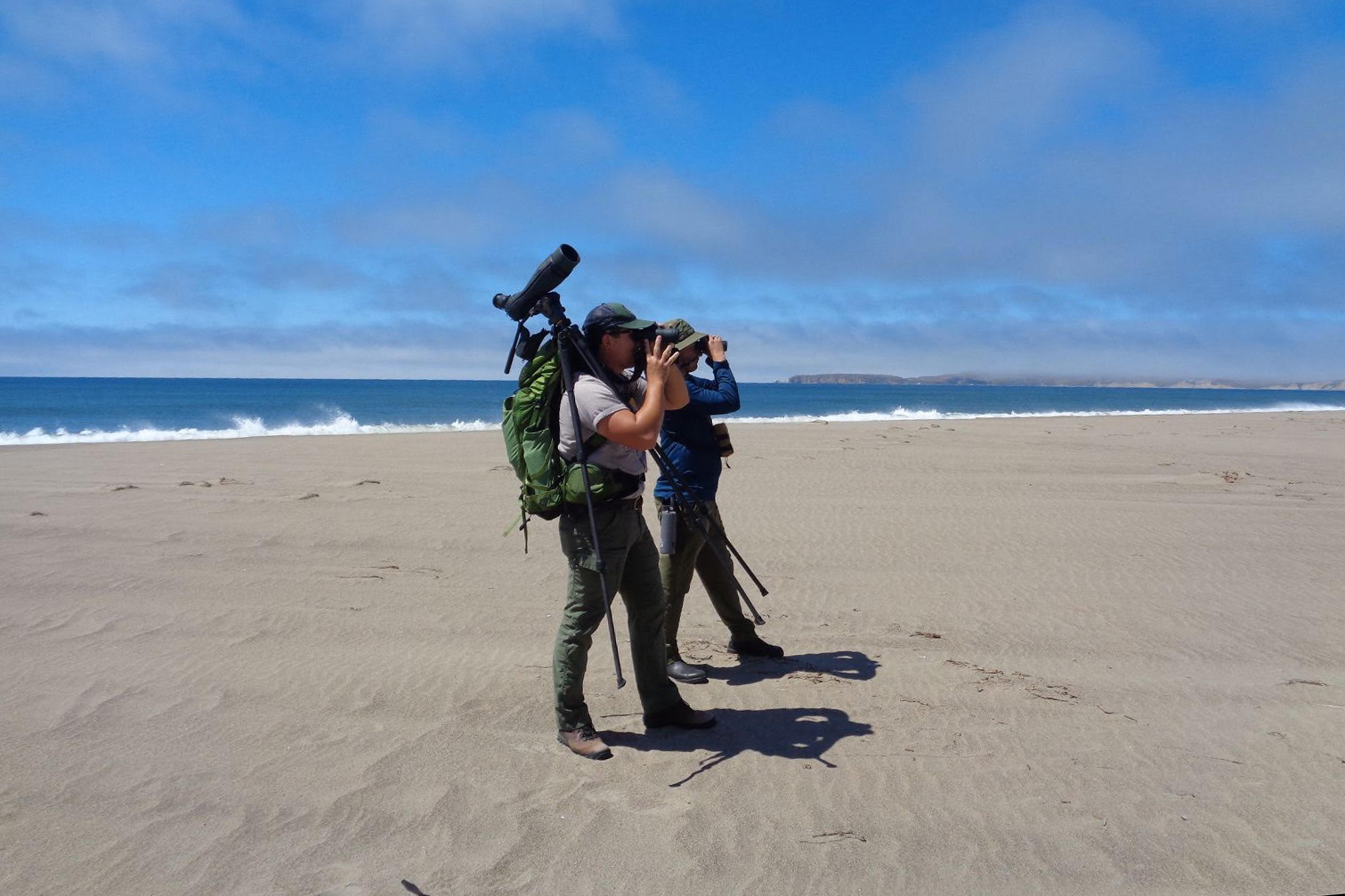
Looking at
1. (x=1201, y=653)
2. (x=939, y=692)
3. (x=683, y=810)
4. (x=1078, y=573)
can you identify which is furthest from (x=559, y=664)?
(x=1078, y=573)

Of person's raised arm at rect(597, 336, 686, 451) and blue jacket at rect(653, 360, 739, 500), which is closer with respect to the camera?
person's raised arm at rect(597, 336, 686, 451)

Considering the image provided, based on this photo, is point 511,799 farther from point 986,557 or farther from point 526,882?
point 986,557

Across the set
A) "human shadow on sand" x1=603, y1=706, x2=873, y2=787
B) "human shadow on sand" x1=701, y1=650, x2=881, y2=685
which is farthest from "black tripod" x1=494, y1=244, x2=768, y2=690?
"human shadow on sand" x1=701, y1=650, x2=881, y2=685

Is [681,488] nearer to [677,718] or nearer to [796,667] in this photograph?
[677,718]

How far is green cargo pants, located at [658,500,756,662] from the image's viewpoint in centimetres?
511

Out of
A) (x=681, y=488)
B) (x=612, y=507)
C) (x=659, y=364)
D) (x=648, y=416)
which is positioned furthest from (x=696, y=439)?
(x=648, y=416)

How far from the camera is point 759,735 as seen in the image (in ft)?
14.3

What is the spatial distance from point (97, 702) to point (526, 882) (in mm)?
3094

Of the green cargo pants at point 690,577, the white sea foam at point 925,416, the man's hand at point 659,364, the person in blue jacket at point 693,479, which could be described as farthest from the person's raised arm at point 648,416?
the white sea foam at point 925,416

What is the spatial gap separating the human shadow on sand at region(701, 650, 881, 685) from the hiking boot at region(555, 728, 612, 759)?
4.22 feet

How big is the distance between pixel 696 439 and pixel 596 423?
1.59 meters

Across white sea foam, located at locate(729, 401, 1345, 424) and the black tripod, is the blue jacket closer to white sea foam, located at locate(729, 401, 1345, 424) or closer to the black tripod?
the black tripod

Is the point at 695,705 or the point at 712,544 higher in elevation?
the point at 712,544

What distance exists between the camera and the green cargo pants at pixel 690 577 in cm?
511
